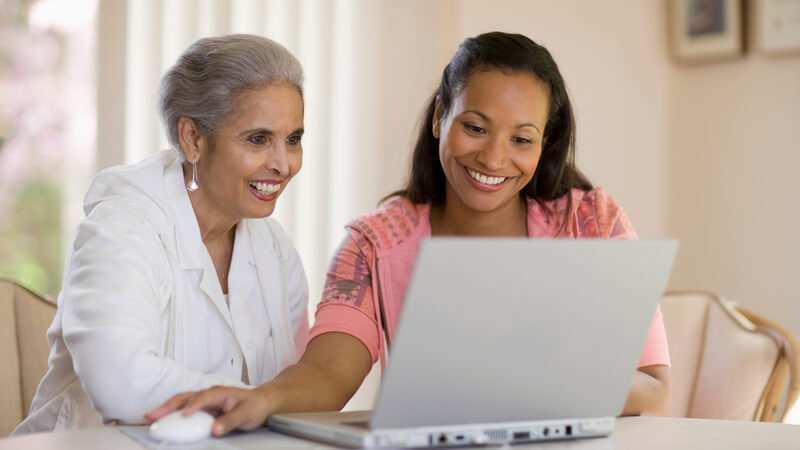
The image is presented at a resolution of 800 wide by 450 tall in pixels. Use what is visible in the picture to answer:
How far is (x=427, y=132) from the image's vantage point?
186 centimetres

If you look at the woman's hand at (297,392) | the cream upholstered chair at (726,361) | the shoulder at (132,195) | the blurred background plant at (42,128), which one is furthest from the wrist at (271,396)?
the blurred background plant at (42,128)

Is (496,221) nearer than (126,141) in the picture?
Yes

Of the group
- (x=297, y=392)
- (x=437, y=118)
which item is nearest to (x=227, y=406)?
(x=297, y=392)

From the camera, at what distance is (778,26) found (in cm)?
294

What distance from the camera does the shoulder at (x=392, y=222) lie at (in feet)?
5.79

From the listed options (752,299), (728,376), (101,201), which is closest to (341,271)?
(101,201)

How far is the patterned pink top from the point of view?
1671 mm

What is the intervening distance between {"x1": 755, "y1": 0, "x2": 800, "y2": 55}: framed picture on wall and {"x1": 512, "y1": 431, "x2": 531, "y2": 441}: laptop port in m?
2.29

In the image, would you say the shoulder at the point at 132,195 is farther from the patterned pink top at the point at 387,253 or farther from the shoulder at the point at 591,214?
the shoulder at the point at 591,214

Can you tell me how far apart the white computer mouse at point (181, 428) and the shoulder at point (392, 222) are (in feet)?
2.33

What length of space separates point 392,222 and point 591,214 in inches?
15.5

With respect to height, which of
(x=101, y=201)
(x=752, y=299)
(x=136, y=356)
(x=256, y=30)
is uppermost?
(x=256, y=30)

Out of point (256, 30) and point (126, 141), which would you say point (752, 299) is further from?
point (126, 141)

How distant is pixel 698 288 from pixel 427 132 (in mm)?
1779
